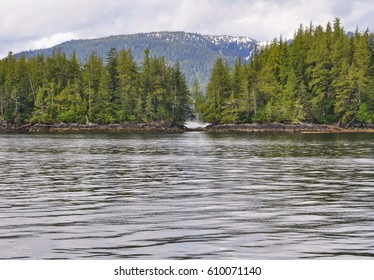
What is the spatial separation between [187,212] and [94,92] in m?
154

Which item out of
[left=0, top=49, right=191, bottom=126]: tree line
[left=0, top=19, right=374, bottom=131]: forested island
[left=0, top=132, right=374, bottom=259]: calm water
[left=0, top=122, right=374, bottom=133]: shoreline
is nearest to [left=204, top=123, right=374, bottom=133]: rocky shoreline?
[left=0, top=122, right=374, bottom=133]: shoreline

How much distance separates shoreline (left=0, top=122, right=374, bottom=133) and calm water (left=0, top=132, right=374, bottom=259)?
97.7 m

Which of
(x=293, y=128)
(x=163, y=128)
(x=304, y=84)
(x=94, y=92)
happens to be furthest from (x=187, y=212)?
(x=94, y=92)

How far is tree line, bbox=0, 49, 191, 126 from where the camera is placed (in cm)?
16988

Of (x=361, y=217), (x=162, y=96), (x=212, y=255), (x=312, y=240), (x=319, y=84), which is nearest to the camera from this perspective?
(x=212, y=255)

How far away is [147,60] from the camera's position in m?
180

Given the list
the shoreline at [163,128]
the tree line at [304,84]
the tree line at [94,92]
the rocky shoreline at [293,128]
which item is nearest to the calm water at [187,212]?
the rocky shoreline at [293,128]

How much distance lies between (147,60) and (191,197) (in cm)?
15196

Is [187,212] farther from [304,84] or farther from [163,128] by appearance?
[304,84]

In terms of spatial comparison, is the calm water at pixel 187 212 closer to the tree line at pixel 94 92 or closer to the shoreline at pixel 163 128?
the shoreline at pixel 163 128

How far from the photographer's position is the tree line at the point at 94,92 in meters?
170
